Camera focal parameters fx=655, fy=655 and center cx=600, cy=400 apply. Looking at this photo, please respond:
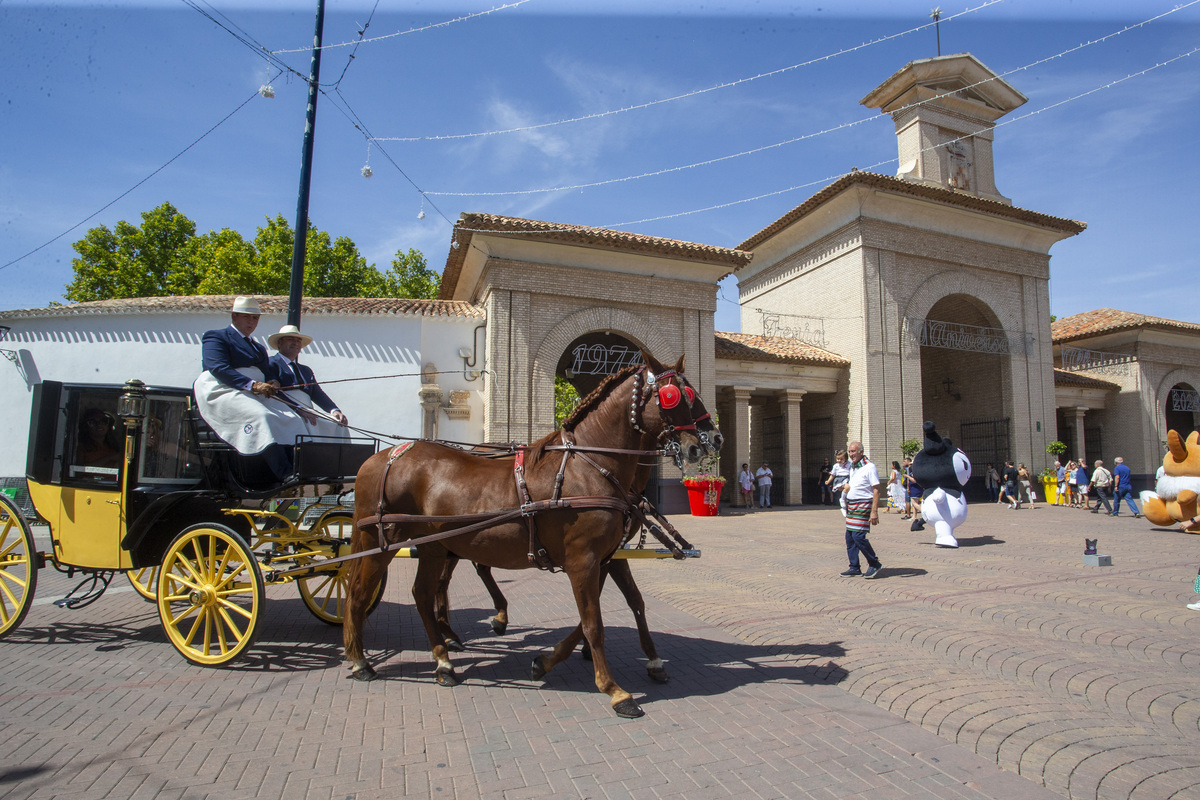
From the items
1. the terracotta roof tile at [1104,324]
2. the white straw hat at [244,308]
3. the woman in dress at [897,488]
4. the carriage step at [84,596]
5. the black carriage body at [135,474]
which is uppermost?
the terracotta roof tile at [1104,324]

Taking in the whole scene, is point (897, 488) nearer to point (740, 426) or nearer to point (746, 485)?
point (746, 485)

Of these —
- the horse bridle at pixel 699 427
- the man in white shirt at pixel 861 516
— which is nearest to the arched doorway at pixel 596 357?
the man in white shirt at pixel 861 516

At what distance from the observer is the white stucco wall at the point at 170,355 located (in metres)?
14.5

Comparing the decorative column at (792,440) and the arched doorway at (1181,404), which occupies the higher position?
the arched doorway at (1181,404)

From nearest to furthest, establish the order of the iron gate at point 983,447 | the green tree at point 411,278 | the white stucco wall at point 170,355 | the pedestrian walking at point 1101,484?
the white stucco wall at point 170,355 → the pedestrian walking at point 1101,484 → the iron gate at point 983,447 → the green tree at point 411,278

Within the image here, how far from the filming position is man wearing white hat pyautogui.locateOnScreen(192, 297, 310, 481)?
4.79 m

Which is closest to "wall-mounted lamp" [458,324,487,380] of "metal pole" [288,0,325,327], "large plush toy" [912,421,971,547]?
"metal pole" [288,0,325,327]

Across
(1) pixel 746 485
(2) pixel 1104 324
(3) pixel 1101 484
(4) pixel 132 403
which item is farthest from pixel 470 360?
(2) pixel 1104 324

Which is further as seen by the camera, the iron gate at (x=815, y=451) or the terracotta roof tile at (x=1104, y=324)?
the terracotta roof tile at (x=1104, y=324)

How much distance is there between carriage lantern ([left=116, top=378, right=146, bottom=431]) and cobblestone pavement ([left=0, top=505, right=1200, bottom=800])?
5.74ft

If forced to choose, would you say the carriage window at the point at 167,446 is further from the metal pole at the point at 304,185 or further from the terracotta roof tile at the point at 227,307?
the terracotta roof tile at the point at 227,307

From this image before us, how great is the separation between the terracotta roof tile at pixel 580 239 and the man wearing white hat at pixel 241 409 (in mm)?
10709

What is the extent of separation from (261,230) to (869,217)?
24749 millimetres

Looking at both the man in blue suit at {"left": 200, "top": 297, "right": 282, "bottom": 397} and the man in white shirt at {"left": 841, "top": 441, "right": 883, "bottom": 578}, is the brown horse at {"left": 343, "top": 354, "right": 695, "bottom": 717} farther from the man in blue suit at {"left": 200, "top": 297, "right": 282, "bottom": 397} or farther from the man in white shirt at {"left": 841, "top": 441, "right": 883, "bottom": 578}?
the man in white shirt at {"left": 841, "top": 441, "right": 883, "bottom": 578}
